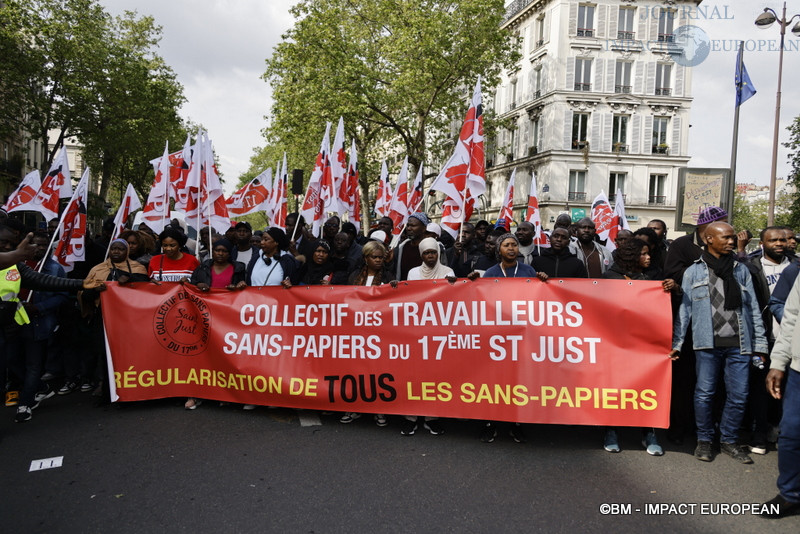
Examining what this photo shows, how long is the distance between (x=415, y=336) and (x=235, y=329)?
178cm

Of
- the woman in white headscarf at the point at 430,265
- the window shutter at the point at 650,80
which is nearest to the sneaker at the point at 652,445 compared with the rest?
the woman in white headscarf at the point at 430,265

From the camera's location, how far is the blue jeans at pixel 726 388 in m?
4.39

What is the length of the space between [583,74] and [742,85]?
27435 mm

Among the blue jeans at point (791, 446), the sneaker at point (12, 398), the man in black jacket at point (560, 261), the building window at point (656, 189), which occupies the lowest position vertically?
the sneaker at point (12, 398)

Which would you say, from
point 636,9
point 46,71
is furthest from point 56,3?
point 636,9

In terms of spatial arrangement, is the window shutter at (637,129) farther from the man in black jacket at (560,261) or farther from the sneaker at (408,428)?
the sneaker at (408,428)

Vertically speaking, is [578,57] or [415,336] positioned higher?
[578,57]

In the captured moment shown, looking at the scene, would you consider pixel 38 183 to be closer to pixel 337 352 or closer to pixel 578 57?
pixel 337 352

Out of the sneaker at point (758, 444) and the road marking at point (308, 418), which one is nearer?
the sneaker at point (758, 444)

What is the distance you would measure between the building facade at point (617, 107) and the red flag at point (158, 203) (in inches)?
1270

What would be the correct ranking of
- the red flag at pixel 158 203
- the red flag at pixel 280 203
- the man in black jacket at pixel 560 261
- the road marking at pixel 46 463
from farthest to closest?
the red flag at pixel 280 203
the red flag at pixel 158 203
the man in black jacket at pixel 560 261
the road marking at pixel 46 463

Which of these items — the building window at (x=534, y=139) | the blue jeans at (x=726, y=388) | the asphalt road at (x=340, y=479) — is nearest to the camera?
the asphalt road at (x=340, y=479)

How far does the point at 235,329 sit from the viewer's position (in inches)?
213

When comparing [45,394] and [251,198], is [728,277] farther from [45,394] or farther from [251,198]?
[251,198]
